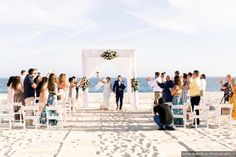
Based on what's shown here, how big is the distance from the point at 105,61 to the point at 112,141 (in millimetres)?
11951

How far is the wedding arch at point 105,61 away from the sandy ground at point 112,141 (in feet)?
26.5

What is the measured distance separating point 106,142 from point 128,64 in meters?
Answer: 12.5

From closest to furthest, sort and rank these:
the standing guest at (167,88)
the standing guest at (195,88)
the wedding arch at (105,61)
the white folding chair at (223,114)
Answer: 1. the white folding chair at (223,114)
2. the standing guest at (195,88)
3. the standing guest at (167,88)
4. the wedding arch at (105,61)

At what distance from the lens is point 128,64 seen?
22.5 m

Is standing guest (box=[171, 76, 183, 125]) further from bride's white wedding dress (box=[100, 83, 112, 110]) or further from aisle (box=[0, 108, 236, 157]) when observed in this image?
bride's white wedding dress (box=[100, 83, 112, 110])

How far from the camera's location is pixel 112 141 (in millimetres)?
10266

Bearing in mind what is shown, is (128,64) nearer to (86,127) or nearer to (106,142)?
Result: (86,127)

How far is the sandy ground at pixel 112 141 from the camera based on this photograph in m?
8.89

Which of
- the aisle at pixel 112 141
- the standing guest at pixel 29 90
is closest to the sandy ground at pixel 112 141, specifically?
the aisle at pixel 112 141

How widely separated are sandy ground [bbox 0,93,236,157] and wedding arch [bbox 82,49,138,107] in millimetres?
8072

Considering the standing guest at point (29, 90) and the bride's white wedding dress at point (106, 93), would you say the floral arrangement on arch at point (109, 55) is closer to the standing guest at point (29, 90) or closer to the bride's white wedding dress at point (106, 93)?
the bride's white wedding dress at point (106, 93)

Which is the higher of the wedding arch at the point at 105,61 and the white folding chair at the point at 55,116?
the wedding arch at the point at 105,61

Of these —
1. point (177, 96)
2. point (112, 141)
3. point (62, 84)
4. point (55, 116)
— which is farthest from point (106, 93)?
point (112, 141)

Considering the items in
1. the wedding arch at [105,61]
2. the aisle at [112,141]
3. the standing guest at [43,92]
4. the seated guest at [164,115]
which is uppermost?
the wedding arch at [105,61]
